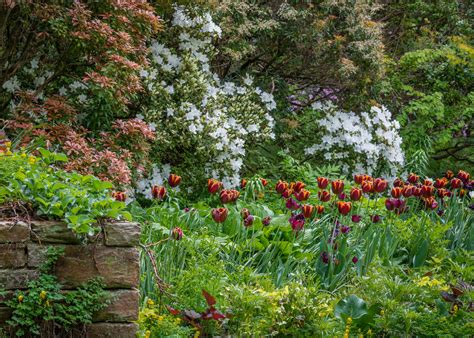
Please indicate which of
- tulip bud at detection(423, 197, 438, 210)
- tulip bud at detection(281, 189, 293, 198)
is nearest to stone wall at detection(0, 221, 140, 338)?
tulip bud at detection(281, 189, 293, 198)

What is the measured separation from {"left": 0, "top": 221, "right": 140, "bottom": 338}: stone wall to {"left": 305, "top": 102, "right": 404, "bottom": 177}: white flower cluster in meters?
4.80

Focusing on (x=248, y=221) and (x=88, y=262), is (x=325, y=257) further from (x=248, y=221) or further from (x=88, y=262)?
(x=88, y=262)

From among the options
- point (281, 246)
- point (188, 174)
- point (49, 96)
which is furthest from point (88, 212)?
point (188, 174)

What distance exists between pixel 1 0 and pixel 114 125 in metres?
1.32

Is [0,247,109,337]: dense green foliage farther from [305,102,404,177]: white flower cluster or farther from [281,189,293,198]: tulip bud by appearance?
[305,102,404,177]: white flower cluster

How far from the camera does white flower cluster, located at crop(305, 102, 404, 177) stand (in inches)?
339

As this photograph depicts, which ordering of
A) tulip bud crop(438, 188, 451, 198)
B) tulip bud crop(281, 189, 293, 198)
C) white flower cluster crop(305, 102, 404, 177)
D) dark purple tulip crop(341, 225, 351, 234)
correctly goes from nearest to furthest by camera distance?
dark purple tulip crop(341, 225, 351, 234) < tulip bud crop(281, 189, 293, 198) < tulip bud crop(438, 188, 451, 198) < white flower cluster crop(305, 102, 404, 177)

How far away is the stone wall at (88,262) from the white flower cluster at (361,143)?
480cm

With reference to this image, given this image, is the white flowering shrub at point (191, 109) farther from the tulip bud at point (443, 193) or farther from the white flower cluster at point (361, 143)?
the tulip bud at point (443, 193)

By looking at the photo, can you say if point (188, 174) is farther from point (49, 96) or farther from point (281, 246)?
point (281, 246)

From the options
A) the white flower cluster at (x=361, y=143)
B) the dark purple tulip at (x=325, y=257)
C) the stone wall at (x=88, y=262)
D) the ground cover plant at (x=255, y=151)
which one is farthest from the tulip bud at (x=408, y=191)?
the stone wall at (x=88, y=262)

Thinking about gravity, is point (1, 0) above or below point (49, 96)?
above

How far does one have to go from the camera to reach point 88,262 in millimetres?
3992

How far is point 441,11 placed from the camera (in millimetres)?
10750
